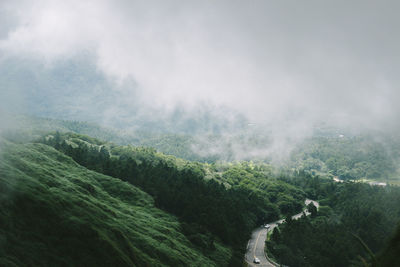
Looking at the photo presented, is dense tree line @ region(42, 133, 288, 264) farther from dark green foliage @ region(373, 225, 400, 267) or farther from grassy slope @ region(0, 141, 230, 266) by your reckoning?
dark green foliage @ region(373, 225, 400, 267)

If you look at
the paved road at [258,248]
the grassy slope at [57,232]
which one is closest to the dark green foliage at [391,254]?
the grassy slope at [57,232]

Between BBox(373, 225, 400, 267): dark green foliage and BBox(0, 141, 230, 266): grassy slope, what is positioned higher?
BBox(373, 225, 400, 267): dark green foliage

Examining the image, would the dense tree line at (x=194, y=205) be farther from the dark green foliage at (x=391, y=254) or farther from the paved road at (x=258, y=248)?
the dark green foliage at (x=391, y=254)

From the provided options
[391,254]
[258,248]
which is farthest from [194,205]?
[391,254]

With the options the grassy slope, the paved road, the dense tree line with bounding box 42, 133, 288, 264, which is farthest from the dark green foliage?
the paved road

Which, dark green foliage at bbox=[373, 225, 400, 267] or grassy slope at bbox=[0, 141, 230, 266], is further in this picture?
grassy slope at bbox=[0, 141, 230, 266]

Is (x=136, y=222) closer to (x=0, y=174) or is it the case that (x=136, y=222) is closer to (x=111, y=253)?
(x=111, y=253)

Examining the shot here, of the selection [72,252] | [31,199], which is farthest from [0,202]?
[72,252]

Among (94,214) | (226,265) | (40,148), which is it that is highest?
(40,148)

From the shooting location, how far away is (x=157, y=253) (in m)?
74.1

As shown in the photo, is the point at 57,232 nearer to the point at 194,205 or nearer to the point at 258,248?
the point at 194,205

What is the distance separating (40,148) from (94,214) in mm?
66958

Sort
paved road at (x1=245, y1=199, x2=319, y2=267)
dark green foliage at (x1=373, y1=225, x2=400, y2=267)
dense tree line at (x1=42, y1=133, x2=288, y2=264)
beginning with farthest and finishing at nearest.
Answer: dense tree line at (x1=42, y1=133, x2=288, y2=264) → paved road at (x1=245, y1=199, x2=319, y2=267) → dark green foliage at (x1=373, y1=225, x2=400, y2=267)

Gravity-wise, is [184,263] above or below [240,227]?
below
